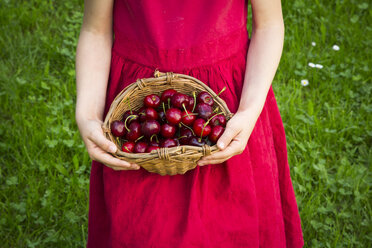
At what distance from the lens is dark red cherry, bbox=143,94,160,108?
5.50ft

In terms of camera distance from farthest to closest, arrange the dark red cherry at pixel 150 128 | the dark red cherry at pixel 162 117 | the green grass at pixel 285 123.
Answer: the green grass at pixel 285 123 < the dark red cherry at pixel 162 117 < the dark red cherry at pixel 150 128

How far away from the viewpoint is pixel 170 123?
1660 millimetres

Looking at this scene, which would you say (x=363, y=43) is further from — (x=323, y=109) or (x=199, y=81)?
(x=199, y=81)

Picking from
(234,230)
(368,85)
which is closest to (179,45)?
(234,230)

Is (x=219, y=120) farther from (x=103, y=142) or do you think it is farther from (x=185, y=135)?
(x=103, y=142)

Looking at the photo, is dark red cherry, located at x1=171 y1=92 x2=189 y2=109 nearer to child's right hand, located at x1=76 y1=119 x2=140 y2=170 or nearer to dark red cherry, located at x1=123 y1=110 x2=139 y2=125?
dark red cherry, located at x1=123 y1=110 x2=139 y2=125

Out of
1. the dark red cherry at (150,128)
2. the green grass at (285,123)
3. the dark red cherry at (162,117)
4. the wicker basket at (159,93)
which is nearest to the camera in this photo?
the wicker basket at (159,93)

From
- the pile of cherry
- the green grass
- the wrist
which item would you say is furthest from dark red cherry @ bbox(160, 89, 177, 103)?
the green grass

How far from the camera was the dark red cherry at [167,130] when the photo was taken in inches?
64.2

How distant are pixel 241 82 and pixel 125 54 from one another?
541mm

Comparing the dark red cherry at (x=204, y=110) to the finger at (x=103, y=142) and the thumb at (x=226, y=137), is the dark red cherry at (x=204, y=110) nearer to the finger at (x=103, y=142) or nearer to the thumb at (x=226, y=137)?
the thumb at (x=226, y=137)

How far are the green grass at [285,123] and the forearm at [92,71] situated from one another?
1254 millimetres

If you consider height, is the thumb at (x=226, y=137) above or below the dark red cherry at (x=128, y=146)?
above

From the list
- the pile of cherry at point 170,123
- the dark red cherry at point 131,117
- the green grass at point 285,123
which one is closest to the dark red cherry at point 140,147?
the pile of cherry at point 170,123
